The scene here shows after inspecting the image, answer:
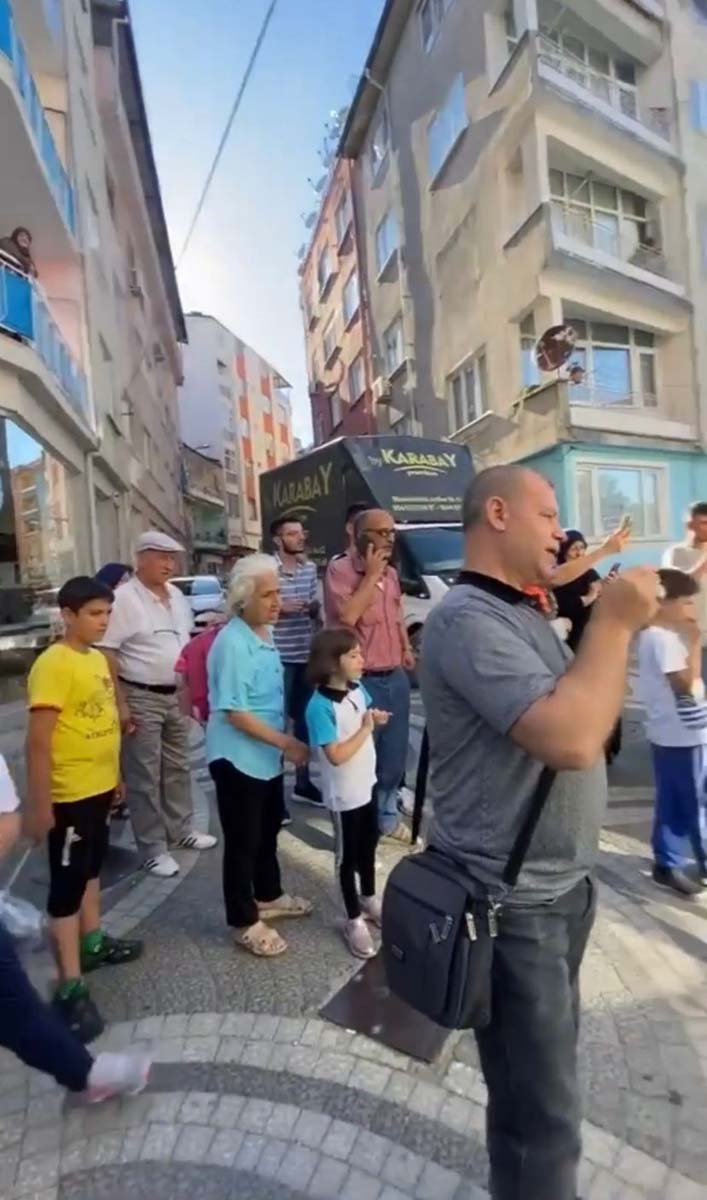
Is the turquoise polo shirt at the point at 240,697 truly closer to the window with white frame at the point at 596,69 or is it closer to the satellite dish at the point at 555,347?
the satellite dish at the point at 555,347

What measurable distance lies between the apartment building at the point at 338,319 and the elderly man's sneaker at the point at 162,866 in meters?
21.1

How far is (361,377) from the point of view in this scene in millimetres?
25719

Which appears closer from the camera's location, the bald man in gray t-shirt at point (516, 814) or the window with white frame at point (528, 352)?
the bald man in gray t-shirt at point (516, 814)

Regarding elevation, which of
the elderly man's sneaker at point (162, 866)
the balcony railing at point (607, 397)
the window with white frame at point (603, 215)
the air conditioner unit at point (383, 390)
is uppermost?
the window with white frame at point (603, 215)

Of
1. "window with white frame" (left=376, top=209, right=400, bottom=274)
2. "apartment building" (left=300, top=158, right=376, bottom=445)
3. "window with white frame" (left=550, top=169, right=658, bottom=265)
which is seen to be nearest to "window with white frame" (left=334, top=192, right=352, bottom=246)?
"apartment building" (left=300, top=158, right=376, bottom=445)

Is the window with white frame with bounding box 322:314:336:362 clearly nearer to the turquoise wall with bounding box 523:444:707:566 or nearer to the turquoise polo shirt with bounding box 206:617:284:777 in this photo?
the turquoise wall with bounding box 523:444:707:566

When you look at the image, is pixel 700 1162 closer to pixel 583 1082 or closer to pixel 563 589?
pixel 583 1082

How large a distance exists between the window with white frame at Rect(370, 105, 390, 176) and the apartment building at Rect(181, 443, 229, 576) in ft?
72.2

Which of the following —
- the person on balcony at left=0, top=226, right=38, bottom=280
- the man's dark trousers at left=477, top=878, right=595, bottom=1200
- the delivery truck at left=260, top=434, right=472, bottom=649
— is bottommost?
the man's dark trousers at left=477, top=878, right=595, bottom=1200

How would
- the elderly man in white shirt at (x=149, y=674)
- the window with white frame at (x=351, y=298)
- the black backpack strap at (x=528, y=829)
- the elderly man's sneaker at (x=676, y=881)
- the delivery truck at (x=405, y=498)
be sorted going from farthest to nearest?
1. the window with white frame at (x=351, y=298)
2. the delivery truck at (x=405, y=498)
3. the elderly man in white shirt at (x=149, y=674)
4. the elderly man's sneaker at (x=676, y=881)
5. the black backpack strap at (x=528, y=829)

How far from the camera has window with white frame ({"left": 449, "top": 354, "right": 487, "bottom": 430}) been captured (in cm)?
1735

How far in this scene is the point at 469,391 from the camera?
59.4 feet

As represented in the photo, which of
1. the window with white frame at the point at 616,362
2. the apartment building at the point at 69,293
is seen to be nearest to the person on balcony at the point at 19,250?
the apartment building at the point at 69,293

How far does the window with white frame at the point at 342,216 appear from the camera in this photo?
25578 mm
